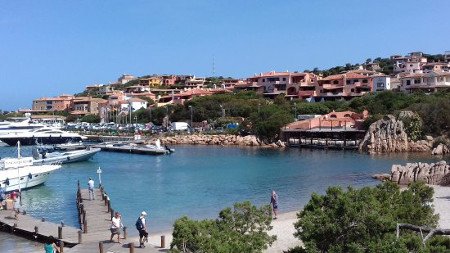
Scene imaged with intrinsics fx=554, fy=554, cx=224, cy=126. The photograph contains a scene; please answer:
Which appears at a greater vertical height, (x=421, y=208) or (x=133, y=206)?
(x=421, y=208)

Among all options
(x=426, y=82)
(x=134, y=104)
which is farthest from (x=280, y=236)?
(x=134, y=104)

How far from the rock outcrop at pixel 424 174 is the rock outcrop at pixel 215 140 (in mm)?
40831

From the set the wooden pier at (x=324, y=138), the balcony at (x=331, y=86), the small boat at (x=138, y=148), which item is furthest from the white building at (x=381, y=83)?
the small boat at (x=138, y=148)

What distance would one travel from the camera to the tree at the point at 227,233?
11.7 metres

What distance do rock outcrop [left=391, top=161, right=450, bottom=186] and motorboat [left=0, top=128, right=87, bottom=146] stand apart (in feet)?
187

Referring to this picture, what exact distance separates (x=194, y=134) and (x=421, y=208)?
7769cm

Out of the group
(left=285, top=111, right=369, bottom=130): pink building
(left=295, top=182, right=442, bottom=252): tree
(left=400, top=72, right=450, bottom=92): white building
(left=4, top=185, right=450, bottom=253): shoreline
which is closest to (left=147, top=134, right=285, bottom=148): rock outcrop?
(left=285, top=111, right=369, bottom=130): pink building

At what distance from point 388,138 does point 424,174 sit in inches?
1180

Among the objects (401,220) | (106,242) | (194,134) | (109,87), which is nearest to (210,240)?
(401,220)

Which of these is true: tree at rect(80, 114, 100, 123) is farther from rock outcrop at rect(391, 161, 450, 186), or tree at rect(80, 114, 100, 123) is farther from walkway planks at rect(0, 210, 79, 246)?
walkway planks at rect(0, 210, 79, 246)

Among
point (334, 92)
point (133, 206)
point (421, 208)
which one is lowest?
point (133, 206)

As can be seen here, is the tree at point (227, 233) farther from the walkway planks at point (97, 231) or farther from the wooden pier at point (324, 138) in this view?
the wooden pier at point (324, 138)

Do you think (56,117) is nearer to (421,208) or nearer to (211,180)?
(211,180)

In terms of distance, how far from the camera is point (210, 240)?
1180 centimetres
